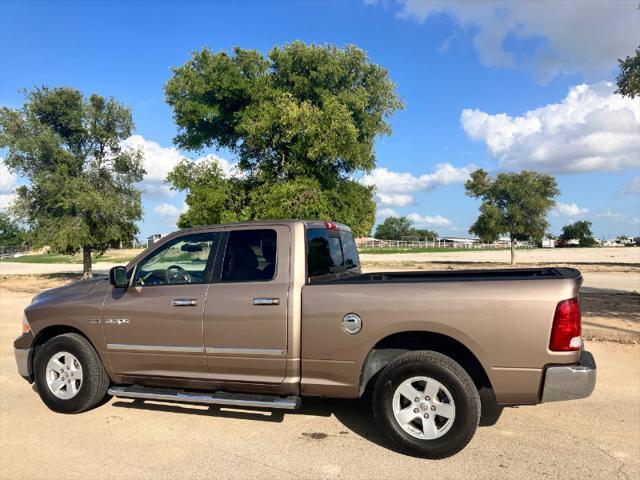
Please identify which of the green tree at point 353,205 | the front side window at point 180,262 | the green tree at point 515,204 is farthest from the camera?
the green tree at point 515,204

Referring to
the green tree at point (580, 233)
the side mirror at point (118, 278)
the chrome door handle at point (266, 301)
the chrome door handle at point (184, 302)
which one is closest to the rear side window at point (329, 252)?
the chrome door handle at point (266, 301)

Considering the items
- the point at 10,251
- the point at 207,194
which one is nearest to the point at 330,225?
the point at 207,194

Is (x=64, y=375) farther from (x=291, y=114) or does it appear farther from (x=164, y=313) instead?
(x=291, y=114)

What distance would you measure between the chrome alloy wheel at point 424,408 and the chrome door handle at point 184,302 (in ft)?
6.40

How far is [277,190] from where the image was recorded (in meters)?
15.4

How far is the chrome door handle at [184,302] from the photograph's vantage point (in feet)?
15.4

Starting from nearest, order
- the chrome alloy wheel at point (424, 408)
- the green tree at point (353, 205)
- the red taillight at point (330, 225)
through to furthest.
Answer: the chrome alloy wheel at point (424, 408) < the red taillight at point (330, 225) < the green tree at point (353, 205)

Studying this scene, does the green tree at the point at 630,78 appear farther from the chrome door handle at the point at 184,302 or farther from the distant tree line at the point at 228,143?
the chrome door handle at the point at 184,302

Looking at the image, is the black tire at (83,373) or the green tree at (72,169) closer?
the black tire at (83,373)

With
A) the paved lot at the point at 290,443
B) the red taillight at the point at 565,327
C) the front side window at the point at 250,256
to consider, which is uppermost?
the front side window at the point at 250,256

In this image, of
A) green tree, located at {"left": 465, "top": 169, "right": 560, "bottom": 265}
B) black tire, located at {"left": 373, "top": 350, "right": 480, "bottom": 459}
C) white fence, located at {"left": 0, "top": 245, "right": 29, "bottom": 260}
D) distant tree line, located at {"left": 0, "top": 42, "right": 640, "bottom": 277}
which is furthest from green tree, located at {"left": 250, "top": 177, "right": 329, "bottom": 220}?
white fence, located at {"left": 0, "top": 245, "right": 29, "bottom": 260}

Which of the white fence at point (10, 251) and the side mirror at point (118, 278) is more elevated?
the side mirror at point (118, 278)

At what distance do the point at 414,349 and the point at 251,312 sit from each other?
56.0 inches

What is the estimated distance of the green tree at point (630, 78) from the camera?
1084cm
